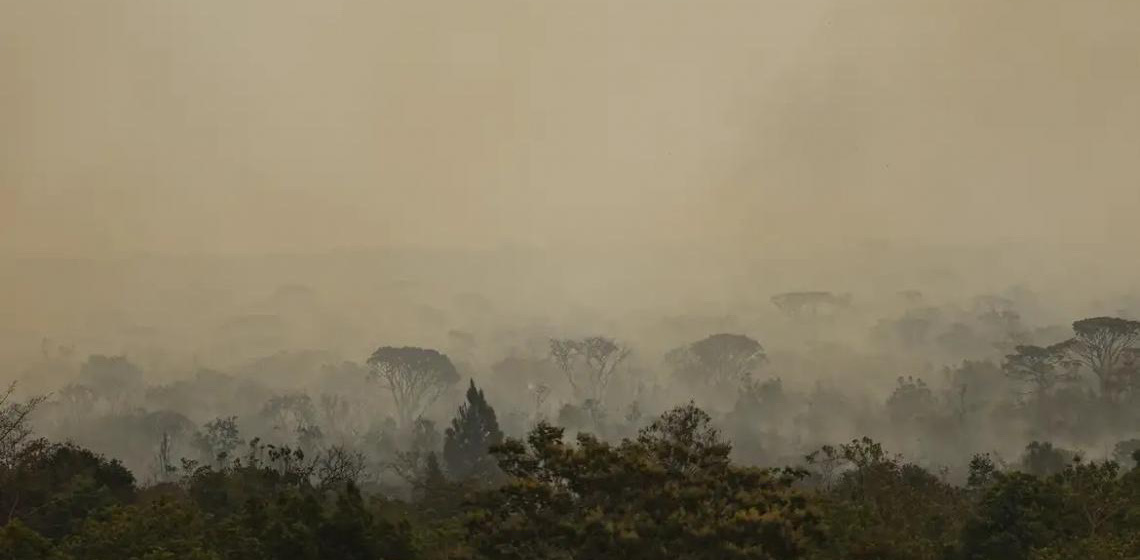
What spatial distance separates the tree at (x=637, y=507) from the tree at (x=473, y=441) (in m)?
88.1

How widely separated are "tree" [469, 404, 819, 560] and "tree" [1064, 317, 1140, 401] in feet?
451

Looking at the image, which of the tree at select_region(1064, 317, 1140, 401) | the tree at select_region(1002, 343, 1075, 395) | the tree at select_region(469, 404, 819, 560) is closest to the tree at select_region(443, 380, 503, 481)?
the tree at select_region(1002, 343, 1075, 395)

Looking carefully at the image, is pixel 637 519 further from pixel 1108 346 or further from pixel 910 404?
pixel 910 404

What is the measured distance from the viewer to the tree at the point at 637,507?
1320 inches

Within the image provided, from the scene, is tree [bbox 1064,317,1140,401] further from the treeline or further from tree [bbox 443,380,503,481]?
the treeline

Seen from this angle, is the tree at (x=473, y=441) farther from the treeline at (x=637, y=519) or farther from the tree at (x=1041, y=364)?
the tree at (x=1041, y=364)

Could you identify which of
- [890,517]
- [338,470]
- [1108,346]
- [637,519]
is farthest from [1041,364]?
[637,519]

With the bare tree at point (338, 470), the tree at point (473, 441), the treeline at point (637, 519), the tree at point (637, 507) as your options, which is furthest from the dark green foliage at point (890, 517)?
the tree at point (473, 441)

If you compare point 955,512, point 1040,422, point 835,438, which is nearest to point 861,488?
point 955,512

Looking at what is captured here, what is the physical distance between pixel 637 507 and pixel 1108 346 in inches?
5694

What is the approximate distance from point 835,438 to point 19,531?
533 ft

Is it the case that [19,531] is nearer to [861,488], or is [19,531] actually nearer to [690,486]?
[690,486]

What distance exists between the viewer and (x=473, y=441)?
128 meters

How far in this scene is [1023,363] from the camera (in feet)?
537
